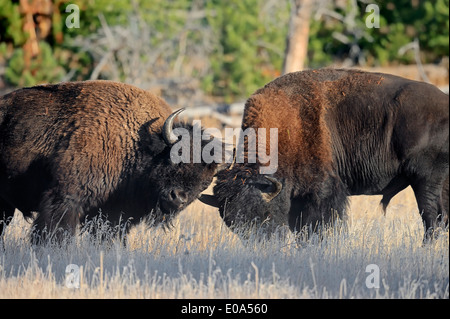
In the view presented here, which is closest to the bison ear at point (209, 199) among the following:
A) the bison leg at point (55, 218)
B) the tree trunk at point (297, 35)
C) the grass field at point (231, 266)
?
the grass field at point (231, 266)

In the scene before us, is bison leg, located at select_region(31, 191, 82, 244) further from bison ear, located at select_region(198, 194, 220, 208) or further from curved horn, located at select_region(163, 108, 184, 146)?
bison ear, located at select_region(198, 194, 220, 208)

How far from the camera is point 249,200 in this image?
6.91 metres

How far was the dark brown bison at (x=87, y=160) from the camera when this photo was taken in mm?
6543

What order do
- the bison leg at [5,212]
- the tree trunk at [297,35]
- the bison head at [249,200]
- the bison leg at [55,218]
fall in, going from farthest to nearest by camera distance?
the tree trunk at [297,35]
the bison leg at [5,212]
the bison head at [249,200]
the bison leg at [55,218]

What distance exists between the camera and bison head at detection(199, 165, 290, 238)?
6.87m

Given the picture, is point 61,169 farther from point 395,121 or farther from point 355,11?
point 355,11

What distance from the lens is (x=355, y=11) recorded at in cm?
2109

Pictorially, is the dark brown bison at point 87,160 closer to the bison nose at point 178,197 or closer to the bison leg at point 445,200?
the bison nose at point 178,197

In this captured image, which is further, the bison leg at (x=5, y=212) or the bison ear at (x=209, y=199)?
the bison leg at (x=5, y=212)

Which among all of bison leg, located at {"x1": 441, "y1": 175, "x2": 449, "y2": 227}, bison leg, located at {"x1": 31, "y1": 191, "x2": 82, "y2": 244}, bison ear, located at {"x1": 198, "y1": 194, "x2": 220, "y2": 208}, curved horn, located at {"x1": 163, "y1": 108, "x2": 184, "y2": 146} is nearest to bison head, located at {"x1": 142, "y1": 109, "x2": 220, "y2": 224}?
curved horn, located at {"x1": 163, "y1": 108, "x2": 184, "y2": 146}

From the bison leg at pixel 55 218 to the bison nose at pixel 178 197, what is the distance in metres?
0.96

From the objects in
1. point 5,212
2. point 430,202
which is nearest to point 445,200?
point 430,202

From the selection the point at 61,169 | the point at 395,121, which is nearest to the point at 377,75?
the point at 395,121

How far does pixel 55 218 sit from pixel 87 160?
0.64 m
